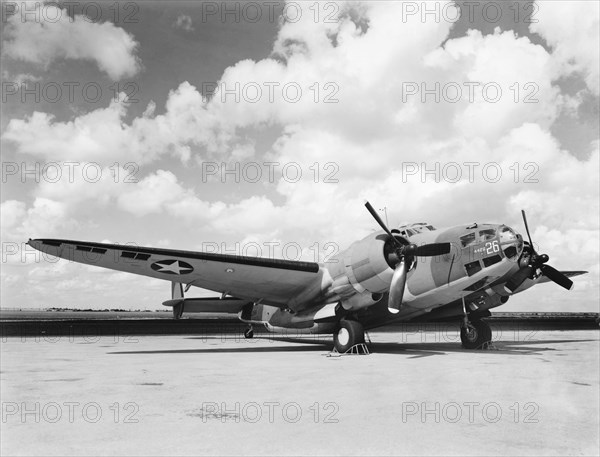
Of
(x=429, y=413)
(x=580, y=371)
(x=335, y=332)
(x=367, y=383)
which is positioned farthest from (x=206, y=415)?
(x=335, y=332)

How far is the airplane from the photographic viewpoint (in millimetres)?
15852

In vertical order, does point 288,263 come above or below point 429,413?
above

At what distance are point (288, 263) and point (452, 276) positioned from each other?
5650 millimetres

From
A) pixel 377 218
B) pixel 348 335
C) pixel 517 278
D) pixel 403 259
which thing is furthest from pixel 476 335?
pixel 377 218

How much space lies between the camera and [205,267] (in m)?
18.0

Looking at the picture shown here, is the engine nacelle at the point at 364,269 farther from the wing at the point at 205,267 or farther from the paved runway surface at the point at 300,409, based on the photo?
the paved runway surface at the point at 300,409

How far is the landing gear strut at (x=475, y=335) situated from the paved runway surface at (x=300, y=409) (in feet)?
19.6

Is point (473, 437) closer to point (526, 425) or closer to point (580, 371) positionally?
point (526, 425)

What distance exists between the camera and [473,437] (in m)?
6.34

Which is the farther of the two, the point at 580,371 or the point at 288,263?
the point at 288,263

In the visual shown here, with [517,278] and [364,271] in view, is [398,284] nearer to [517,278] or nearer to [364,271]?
[364,271]

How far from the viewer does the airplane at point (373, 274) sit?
15852mm

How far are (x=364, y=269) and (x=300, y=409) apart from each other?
346 inches

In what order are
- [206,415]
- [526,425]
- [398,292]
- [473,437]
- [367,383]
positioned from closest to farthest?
[473,437], [526,425], [206,415], [367,383], [398,292]
